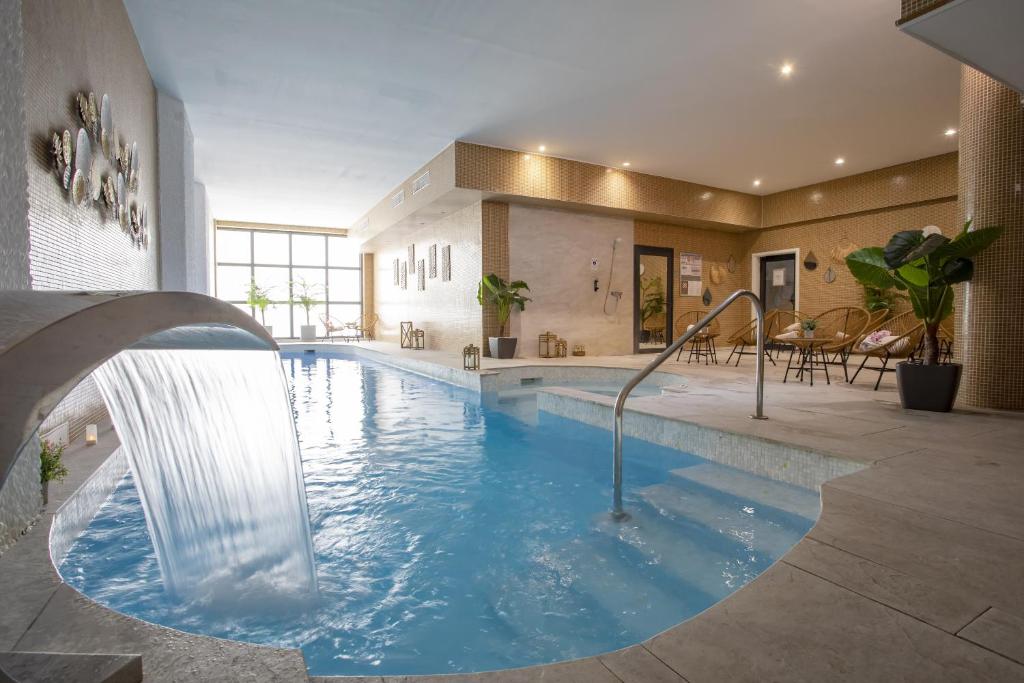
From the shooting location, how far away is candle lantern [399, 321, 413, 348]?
39.0 feet

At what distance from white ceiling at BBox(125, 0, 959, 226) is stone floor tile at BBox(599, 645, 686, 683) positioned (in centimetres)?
470

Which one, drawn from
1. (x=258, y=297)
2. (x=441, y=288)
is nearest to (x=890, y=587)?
(x=441, y=288)

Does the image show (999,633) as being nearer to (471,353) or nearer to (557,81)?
(557,81)

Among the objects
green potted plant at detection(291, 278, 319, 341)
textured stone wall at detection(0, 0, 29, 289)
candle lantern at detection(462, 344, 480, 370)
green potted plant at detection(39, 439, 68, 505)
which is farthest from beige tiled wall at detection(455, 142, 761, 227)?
green potted plant at detection(291, 278, 319, 341)

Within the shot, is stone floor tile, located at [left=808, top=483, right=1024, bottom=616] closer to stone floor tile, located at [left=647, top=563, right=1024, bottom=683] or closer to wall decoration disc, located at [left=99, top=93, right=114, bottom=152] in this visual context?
stone floor tile, located at [left=647, top=563, right=1024, bottom=683]

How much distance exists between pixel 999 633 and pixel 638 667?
2.78 ft

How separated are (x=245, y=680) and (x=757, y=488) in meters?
2.64

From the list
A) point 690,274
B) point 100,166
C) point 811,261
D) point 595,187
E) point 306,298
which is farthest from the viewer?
point 306,298

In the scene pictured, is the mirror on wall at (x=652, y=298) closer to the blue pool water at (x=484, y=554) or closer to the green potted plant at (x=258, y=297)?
the blue pool water at (x=484, y=554)

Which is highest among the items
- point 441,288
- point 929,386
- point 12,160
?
point 441,288

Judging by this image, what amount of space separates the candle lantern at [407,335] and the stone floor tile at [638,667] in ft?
35.7

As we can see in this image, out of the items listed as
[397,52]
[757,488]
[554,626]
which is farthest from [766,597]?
[397,52]

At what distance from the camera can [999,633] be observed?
1.23m

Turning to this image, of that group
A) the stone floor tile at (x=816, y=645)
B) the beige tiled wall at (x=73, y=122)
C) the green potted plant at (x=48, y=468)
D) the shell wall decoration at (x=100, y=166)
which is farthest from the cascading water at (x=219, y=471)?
the shell wall decoration at (x=100, y=166)
